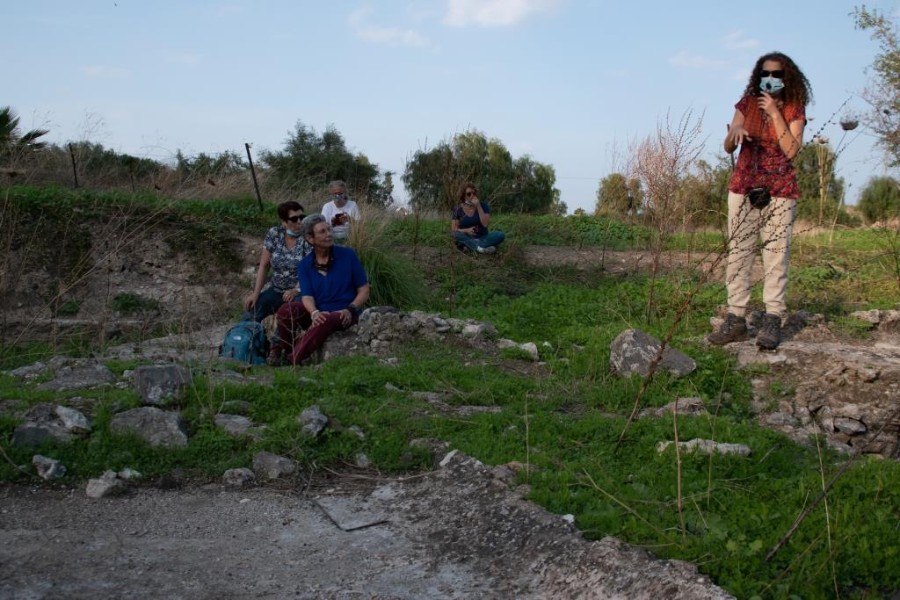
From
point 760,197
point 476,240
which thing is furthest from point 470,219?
point 760,197

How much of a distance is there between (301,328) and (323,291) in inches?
15.4

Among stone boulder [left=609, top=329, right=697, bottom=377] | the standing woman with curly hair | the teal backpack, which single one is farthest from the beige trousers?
the teal backpack

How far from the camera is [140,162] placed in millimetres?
15734

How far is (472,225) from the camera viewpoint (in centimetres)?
1137

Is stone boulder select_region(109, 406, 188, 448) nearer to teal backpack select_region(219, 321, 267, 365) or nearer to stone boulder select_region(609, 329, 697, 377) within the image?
teal backpack select_region(219, 321, 267, 365)

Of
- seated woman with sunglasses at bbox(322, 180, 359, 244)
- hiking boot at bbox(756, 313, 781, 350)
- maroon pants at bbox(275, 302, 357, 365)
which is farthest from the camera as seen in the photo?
seated woman with sunglasses at bbox(322, 180, 359, 244)

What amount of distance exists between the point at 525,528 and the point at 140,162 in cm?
1386

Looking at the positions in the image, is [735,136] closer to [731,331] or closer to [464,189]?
[731,331]

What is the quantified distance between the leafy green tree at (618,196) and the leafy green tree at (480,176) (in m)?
1.41

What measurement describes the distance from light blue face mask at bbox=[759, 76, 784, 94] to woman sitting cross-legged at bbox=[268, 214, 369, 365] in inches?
144

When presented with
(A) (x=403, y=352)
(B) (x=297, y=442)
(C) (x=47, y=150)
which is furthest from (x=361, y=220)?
(C) (x=47, y=150)

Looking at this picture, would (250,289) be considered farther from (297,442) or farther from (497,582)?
(497,582)

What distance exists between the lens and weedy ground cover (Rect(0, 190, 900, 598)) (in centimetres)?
328

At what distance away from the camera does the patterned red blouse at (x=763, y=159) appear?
6.40 m
